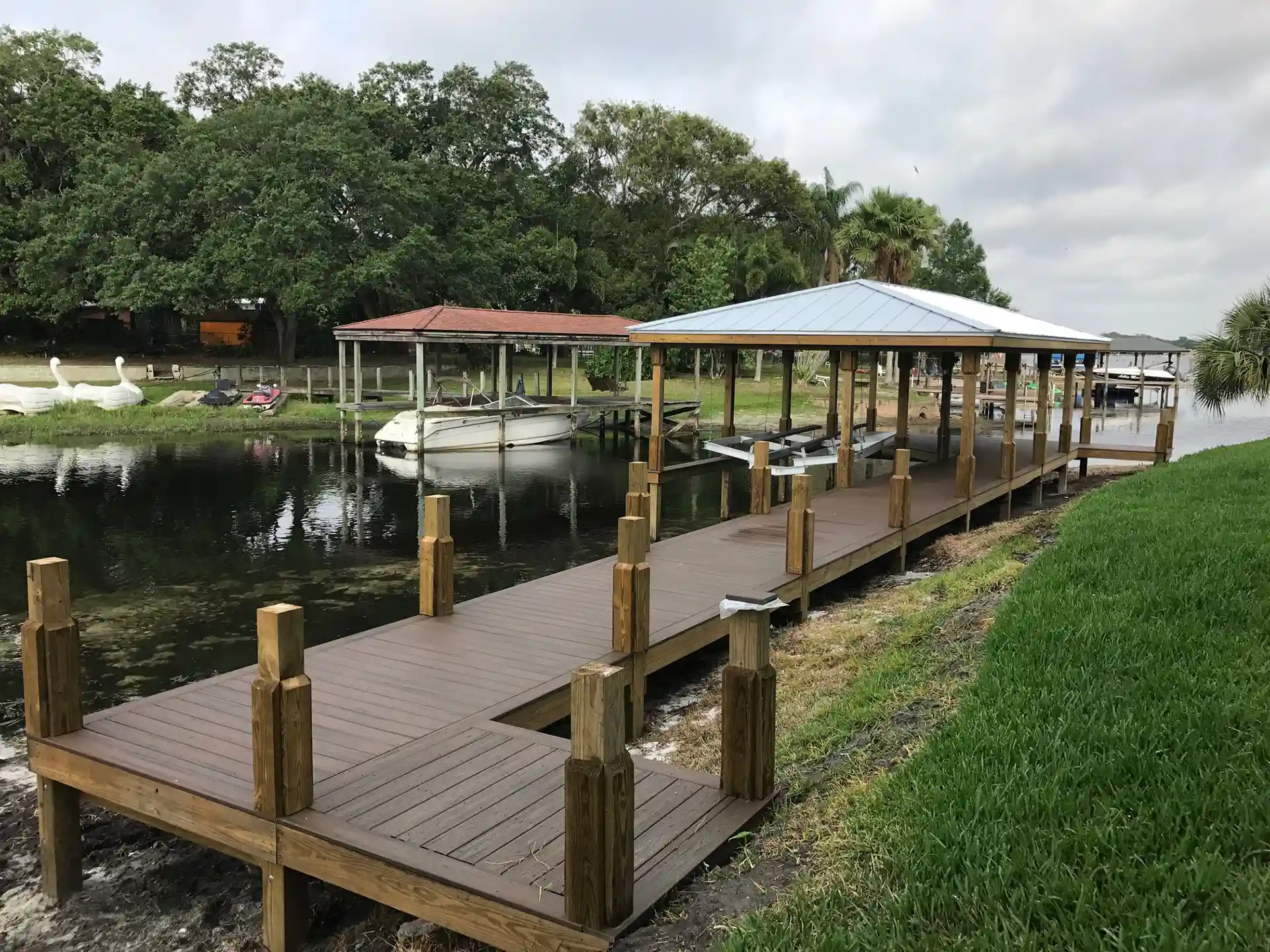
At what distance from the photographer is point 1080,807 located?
12.6 feet

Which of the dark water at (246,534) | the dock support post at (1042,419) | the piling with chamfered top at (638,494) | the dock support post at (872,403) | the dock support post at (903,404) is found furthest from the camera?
the dock support post at (872,403)

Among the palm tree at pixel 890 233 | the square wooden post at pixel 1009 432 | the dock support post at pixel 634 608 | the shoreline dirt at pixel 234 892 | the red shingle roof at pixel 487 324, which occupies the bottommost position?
the shoreline dirt at pixel 234 892

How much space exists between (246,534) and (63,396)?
19434mm

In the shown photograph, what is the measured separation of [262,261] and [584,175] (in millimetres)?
20411

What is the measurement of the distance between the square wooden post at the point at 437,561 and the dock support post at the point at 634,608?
1.57 meters

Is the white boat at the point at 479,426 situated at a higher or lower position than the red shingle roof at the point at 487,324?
lower

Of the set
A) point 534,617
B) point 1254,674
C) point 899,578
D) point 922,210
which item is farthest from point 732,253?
point 1254,674

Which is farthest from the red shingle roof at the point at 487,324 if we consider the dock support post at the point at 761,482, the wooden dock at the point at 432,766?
the wooden dock at the point at 432,766

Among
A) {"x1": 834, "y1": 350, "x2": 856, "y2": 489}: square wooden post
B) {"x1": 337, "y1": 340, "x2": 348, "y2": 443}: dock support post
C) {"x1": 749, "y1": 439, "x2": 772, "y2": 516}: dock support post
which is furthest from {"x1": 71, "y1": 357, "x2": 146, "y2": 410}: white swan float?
{"x1": 749, "y1": 439, "x2": 772, "y2": 516}: dock support post

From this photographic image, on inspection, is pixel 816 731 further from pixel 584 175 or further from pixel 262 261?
pixel 584 175

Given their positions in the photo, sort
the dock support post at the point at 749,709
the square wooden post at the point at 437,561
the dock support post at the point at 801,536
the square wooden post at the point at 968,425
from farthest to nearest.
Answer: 1. the square wooden post at the point at 968,425
2. the dock support post at the point at 801,536
3. the square wooden post at the point at 437,561
4. the dock support post at the point at 749,709

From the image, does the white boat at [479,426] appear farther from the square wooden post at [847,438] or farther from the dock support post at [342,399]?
the square wooden post at [847,438]

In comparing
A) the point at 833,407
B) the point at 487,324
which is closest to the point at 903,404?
the point at 833,407

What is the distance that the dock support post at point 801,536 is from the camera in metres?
9.88
